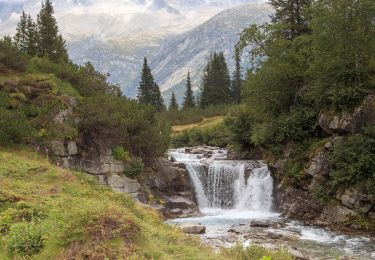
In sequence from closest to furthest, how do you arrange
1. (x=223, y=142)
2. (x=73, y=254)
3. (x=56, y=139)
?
(x=73, y=254)
(x=56, y=139)
(x=223, y=142)

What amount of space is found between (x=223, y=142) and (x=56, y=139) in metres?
35.2

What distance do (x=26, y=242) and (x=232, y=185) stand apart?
963 inches

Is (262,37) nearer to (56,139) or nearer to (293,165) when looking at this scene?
(293,165)

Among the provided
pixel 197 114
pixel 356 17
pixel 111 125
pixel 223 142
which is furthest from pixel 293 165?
pixel 197 114

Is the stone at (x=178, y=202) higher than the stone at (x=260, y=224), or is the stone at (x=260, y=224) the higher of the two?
the stone at (x=178, y=202)

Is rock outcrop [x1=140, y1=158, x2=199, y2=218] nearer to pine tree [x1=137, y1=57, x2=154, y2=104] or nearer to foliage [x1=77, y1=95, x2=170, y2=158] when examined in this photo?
foliage [x1=77, y1=95, x2=170, y2=158]

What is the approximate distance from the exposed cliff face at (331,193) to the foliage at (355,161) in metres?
0.55

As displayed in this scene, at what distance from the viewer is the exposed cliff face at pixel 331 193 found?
24.7 metres

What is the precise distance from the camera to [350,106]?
26.8 metres

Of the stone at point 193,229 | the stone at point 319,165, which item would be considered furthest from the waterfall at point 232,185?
the stone at point 193,229

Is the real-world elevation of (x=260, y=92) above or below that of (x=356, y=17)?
below

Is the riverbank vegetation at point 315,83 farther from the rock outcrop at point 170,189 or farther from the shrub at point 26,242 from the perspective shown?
the shrub at point 26,242

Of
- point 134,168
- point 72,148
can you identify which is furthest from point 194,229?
point 72,148

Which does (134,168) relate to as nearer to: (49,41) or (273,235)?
(273,235)
